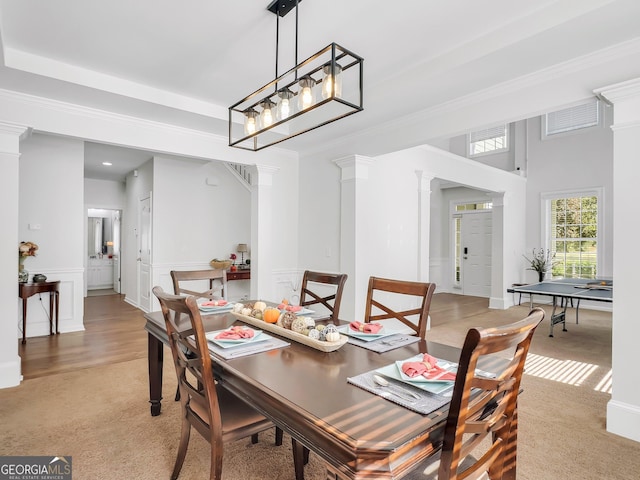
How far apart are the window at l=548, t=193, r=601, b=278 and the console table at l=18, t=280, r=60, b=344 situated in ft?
28.2

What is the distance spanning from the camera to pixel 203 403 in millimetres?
1625

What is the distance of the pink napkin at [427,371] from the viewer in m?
1.27

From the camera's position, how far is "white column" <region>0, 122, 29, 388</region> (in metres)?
2.98

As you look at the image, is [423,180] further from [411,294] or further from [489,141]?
[489,141]

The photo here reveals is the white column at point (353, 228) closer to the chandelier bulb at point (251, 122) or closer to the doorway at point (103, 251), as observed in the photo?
the chandelier bulb at point (251, 122)

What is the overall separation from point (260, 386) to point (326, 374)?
0.26 m

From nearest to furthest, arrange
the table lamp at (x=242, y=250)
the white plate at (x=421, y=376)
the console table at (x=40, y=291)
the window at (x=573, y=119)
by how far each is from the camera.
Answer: the white plate at (x=421, y=376) < the console table at (x=40, y=291) < the table lamp at (x=242, y=250) < the window at (x=573, y=119)

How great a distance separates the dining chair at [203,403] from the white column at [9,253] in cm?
219

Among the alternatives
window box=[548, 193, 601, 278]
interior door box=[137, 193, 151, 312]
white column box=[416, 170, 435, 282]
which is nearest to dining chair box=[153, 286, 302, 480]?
white column box=[416, 170, 435, 282]

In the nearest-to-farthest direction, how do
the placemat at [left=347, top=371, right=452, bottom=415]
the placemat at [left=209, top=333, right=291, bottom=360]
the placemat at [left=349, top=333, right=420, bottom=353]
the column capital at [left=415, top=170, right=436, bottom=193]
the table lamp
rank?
the placemat at [left=347, top=371, right=452, bottom=415], the placemat at [left=209, top=333, right=291, bottom=360], the placemat at [left=349, top=333, right=420, bottom=353], the column capital at [left=415, top=170, right=436, bottom=193], the table lamp

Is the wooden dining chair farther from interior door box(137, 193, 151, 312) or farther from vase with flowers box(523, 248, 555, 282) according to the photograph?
vase with flowers box(523, 248, 555, 282)

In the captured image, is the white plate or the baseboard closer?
the white plate

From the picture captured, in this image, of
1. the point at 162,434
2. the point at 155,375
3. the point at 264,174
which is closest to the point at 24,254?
the point at 264,174

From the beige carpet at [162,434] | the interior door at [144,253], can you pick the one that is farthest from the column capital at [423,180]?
the interior door at [144,253]
